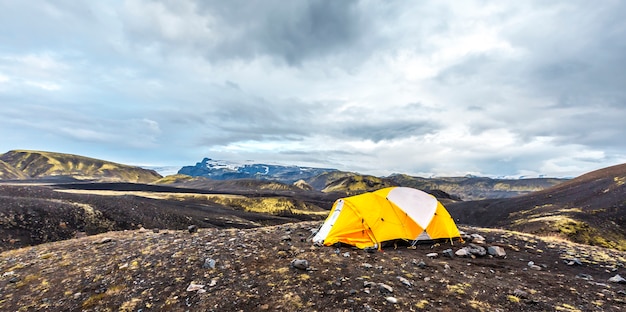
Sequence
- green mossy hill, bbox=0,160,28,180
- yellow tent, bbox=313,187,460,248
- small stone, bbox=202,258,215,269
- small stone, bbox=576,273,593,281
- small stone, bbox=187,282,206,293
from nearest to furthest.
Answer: small stone, bbox=187,282,206,293 → small stone, bbox=576,273,593,281 → small stone, bbox=202,258,215,269 → yellow tent, bbox=313,187,460,248 → green mossy hill, bbox=0,160,28,180

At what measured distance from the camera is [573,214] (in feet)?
137

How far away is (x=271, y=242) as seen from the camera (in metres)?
13.4

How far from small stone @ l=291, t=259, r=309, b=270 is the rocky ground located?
3cm

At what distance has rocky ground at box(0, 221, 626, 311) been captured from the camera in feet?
25.1

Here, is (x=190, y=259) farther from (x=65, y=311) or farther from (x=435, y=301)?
(x=435, y=301)

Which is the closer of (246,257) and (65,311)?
(65,311)

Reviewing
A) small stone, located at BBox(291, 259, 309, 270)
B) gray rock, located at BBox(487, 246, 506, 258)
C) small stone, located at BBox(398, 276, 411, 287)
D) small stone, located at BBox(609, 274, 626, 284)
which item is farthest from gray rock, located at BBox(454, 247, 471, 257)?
small stone, located at BBox(291, 259, 309, 270)

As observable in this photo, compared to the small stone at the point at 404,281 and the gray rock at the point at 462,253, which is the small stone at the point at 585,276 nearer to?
the gray rock at the point at 462,253

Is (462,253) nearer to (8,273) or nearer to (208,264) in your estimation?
(208,264)

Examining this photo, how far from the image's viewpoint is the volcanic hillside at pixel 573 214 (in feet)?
110

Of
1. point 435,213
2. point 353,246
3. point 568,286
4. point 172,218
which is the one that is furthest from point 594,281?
point 172,218

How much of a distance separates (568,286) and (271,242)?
10.6 meters

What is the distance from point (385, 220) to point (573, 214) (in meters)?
43.6

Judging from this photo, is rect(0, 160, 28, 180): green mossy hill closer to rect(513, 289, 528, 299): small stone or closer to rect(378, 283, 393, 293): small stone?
rect(378, 283, 393, 293): small stone
